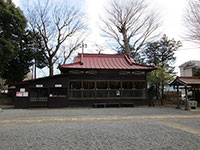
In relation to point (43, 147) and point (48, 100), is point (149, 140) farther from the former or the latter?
point (48, 100)

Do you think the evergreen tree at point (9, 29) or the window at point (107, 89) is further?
the evergreen tree at point (9, 29)

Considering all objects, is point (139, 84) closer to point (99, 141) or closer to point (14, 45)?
point (99, 141)

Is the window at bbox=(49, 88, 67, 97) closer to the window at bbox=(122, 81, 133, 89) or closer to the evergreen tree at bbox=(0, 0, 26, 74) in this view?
the window at bbox=(122, 81, 133, 89)

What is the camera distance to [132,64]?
17266 millimetres

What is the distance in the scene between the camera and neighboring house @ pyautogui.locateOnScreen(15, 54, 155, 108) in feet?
50.1

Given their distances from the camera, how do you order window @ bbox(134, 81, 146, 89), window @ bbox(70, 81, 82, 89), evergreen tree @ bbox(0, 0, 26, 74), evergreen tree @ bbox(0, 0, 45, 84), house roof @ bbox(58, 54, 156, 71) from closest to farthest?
window @ bbox(70, 81, 82, 89) < house roof @ bbox(58, 54, 156, 71) < window @ bbox(134, 81, 146, 89) < evergreen tree @ bbox(0, 0, 26, 74) < evergreen tree @ bbox(0, 0, 45, 84)

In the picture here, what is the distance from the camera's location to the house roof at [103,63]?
52.6 ft

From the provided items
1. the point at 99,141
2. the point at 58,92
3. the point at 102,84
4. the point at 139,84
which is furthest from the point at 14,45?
the point at 99,141

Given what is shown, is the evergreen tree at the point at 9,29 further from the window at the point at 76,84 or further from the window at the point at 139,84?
the window at the point at 139,84

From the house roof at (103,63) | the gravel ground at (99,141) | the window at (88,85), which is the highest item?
the house roof at (103,63)

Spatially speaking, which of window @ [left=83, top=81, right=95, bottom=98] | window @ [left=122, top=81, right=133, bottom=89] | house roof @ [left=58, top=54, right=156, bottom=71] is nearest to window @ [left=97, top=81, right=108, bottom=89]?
window @ [left=83, top=81, right=95, bottom=98]

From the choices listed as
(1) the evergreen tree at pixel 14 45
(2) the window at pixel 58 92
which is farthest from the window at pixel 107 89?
(1) the evergreen tree at pixel 14 45

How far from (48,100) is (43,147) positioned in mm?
11363

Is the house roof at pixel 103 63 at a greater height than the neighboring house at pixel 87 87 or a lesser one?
greater
